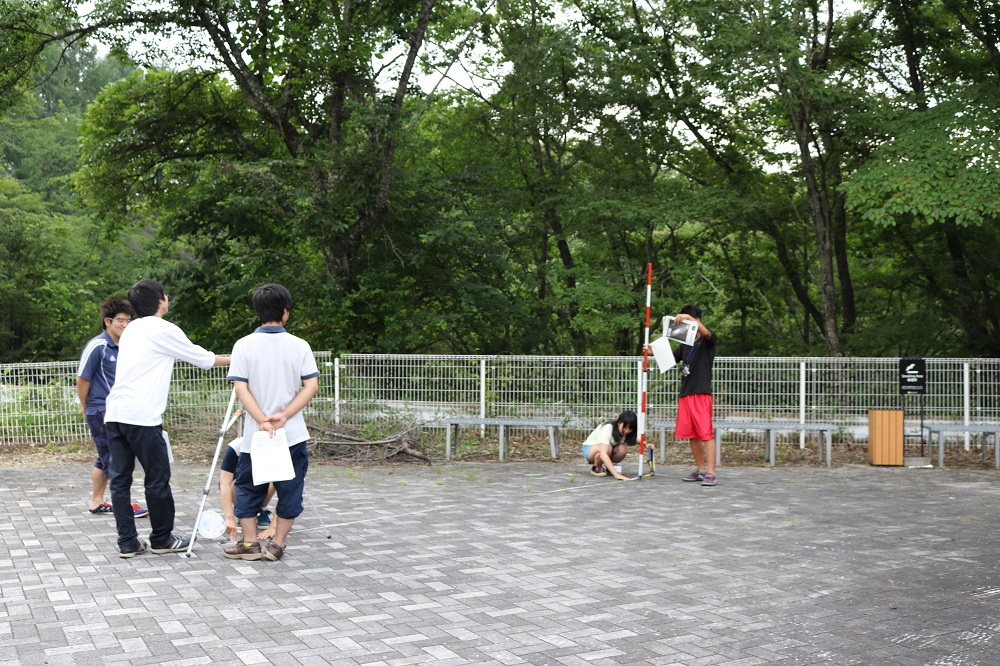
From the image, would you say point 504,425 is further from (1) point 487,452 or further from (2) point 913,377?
(2) point 913,377

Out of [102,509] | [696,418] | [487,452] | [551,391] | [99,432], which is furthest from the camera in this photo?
[551,391]

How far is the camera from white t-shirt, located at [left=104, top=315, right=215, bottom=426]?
6184 mm

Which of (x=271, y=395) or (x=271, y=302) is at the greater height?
(x=271, y=302)

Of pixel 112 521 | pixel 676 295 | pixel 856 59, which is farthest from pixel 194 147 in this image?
pixel 112 521

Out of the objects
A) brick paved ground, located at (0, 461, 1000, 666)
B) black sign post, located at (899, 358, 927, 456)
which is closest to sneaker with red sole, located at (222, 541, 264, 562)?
brick paved ground, located at (0, 461, 1000, 666)

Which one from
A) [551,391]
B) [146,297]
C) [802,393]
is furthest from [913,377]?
[146,297]

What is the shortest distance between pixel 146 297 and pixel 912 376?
10.2 m

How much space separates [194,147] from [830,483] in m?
16.1

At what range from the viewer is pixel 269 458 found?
5.96 m

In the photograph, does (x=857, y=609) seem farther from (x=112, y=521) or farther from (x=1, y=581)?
(x=112, y=521)

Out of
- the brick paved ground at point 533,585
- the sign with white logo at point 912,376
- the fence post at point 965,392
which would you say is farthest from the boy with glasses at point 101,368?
the fence post at point 965,392

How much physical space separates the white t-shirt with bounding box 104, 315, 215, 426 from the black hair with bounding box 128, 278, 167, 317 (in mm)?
88

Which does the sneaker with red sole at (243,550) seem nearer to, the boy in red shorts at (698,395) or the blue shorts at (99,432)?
the blue shorts at (99,432)

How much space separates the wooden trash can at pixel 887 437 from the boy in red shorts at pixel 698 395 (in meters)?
3.32
